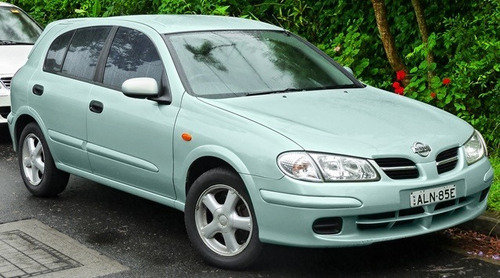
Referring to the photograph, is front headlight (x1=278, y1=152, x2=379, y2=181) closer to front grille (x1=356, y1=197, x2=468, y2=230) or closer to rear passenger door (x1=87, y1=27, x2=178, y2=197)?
front grille (x1=356, y1=197, x2=468, y2=230)

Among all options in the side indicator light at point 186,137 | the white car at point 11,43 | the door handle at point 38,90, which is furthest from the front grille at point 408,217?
the white car at point 11,43

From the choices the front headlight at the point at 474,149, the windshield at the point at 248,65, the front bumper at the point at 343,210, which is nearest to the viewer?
the front bumper at the point at 343,210

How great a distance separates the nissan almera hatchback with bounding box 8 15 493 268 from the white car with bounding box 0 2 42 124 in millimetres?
2851

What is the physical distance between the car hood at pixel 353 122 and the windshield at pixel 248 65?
186 mm

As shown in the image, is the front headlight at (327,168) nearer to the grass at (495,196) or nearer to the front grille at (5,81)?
the grass at (495,196)

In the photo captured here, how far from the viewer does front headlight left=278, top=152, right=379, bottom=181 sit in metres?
5.21

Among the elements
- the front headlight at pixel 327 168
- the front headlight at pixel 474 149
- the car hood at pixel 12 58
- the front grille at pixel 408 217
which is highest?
the front headlight at pixel 327 168

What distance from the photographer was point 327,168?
5.23 m

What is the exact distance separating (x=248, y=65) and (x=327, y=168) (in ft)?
4.95

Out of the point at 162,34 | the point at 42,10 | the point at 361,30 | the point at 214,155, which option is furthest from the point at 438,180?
the point at 42,10

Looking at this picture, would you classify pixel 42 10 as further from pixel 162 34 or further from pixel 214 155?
pixel 214 155

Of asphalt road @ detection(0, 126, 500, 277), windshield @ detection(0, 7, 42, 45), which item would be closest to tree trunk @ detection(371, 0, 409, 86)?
asphalt road @ detection(0, 126, 500, 277)

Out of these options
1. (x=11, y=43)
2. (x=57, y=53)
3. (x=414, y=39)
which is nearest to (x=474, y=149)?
(x=57, y=53)

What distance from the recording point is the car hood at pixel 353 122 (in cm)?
535
